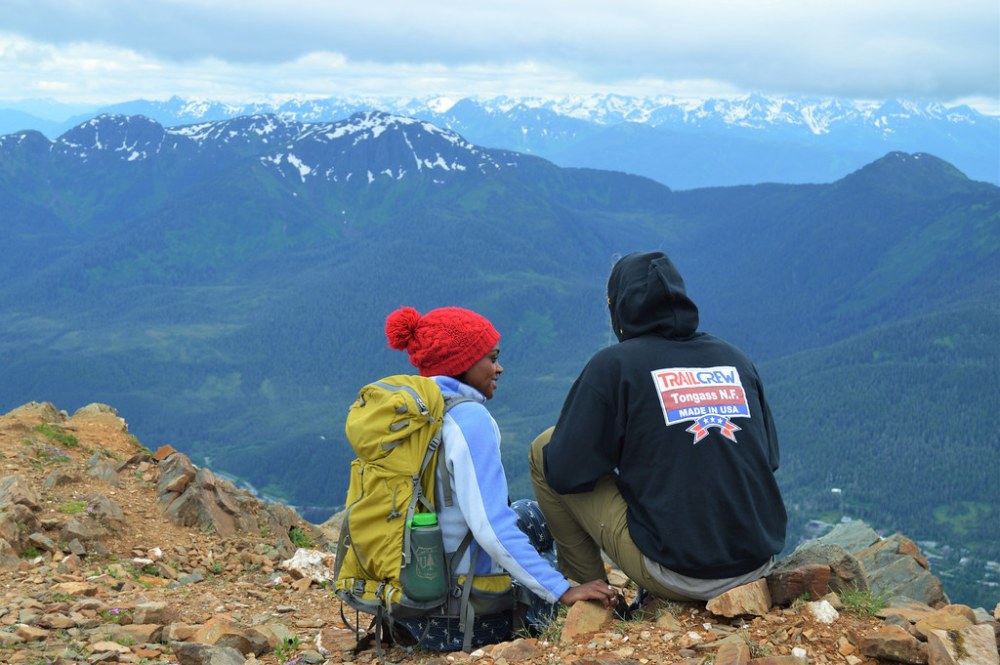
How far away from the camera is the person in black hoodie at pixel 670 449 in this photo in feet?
22.0

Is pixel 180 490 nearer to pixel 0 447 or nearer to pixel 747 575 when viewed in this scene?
pixel 0 447

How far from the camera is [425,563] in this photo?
7098 mm

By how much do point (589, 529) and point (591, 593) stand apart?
2.12 feet

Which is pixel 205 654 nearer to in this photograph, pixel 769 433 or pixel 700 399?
pixel 700 399

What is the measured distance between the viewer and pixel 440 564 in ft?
23.3

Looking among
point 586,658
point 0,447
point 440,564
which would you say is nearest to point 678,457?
point 586,658

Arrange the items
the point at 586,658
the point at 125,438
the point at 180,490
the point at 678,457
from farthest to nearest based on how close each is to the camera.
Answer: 1. the point at 125,438
2. the point at 180,490
3. the point at 678,457
4. the point at 586,658

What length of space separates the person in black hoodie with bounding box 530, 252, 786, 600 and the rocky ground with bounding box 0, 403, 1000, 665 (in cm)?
44

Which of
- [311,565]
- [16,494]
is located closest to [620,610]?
[311,565]

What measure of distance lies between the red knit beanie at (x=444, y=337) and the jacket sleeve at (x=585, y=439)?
962 mm

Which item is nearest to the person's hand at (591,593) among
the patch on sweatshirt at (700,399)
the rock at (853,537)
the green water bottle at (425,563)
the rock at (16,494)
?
the green water bottle at (425,563)

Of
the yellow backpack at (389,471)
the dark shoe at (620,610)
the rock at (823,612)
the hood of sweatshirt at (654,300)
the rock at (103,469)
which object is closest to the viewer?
the rock at (823,612)

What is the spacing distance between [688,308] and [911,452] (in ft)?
694

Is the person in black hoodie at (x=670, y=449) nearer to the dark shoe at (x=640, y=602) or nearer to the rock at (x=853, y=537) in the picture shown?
the dark shoe at (x=640, y=602)
